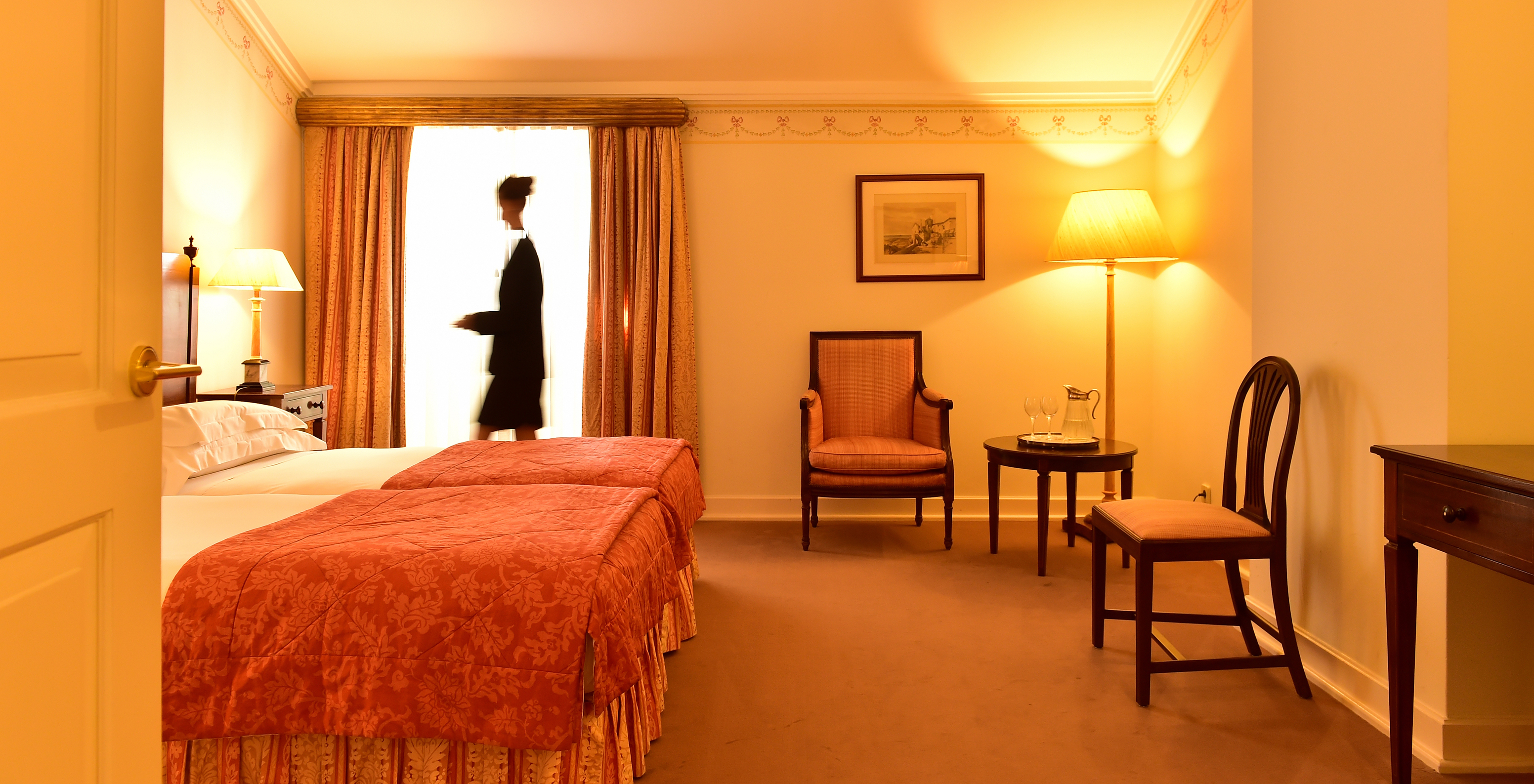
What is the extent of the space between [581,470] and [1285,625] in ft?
7.27

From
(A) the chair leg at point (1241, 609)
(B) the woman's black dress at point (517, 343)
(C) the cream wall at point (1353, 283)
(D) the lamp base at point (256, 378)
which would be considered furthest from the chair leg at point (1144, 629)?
(D) the lamp base at point (256, 378)

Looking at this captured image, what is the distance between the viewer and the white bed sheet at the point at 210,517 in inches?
75.7

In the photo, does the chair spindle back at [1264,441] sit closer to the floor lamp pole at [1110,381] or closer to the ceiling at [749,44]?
the floor lamp pole at [1110,381]

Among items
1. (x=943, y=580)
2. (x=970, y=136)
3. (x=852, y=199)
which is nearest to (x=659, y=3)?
(x=852, y=199)

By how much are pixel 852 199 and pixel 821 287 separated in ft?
1.81

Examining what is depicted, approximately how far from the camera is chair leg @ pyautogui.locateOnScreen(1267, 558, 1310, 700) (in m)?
2.53

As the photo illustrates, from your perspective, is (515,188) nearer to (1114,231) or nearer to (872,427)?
(872,427)

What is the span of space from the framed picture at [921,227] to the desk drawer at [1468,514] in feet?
11.0

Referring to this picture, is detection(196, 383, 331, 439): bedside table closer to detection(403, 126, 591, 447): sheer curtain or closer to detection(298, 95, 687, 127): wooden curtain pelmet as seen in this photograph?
detection(403, 126, 591, 447): sheer curtain

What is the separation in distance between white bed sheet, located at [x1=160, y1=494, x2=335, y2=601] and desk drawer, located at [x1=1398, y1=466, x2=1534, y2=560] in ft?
8.51

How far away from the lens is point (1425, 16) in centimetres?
210

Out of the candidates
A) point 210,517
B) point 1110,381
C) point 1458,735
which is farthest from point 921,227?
point 210,517

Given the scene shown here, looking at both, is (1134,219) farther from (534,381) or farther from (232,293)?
(232,293)

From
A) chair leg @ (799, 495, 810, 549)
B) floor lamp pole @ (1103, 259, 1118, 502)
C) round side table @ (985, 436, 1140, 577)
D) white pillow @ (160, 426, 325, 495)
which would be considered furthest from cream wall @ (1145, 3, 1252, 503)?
white pillow @ (160, 426, 325, 495)
